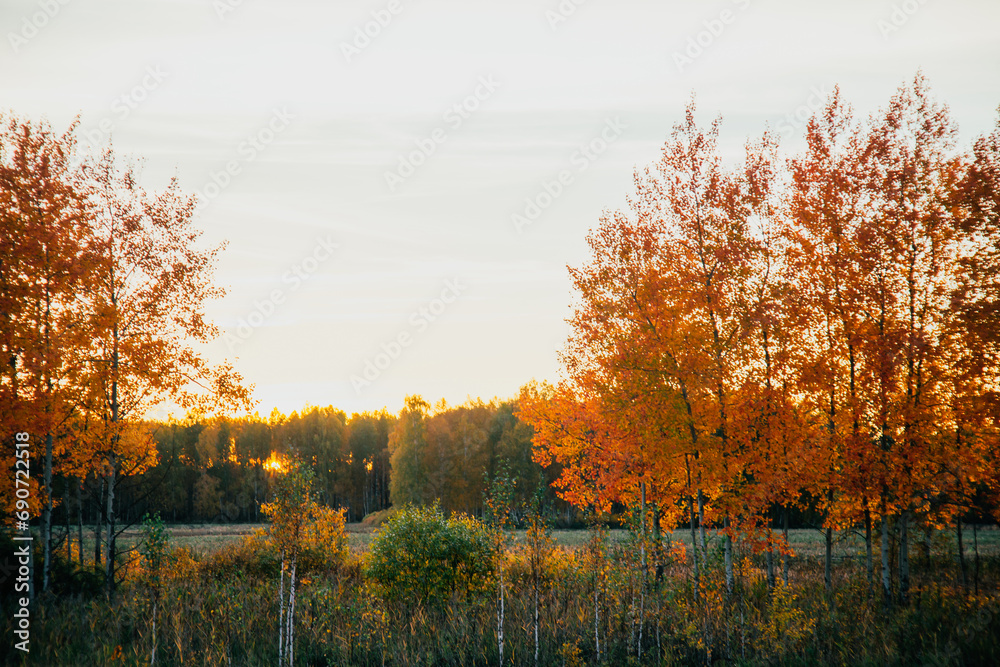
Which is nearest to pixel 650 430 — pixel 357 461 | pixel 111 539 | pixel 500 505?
pixel 500 505

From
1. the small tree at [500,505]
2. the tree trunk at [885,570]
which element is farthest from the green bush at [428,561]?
the tree trunk at [885,570]

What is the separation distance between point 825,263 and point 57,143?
20.5m

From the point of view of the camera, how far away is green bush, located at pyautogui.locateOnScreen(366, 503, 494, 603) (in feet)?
47.4

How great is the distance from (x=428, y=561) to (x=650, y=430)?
655 cm

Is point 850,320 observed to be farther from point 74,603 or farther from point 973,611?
point 74,603

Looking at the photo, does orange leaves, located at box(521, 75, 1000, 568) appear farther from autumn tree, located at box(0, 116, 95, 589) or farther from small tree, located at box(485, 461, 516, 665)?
autumn tree, located at box(0, 116, 95, 589)

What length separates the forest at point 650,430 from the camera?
11633mm

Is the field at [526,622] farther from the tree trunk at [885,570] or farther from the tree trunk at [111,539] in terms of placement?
the tree trunk at [111,539]

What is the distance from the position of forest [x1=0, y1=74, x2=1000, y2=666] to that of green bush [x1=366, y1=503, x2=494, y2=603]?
0.06 m

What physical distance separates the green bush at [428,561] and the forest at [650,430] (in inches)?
2.5

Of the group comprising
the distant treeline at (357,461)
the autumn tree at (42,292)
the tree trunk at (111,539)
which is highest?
the autumn tree at (42,292)

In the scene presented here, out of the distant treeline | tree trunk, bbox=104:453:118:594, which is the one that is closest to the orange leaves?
tree trunk, bbox=104:453:118:594

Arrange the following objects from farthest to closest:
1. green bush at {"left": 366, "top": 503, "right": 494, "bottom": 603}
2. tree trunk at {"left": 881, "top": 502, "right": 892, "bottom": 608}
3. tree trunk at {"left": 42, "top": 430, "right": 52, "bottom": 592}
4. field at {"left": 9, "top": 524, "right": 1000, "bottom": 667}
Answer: green bush at {"left": 366, "top": 503, "right": 494, "bottom": 603} < tree trunk at {"left": 42, "top": 430, "right": 52, "bottom": 592} < tree trunk at {"left": 881, "top": 502, "right": 892, "bottom": 608} < field at {"left": 9, "top": 524, "right": 1000, "bottom": 667}

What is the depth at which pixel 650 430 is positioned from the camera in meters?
15.0
